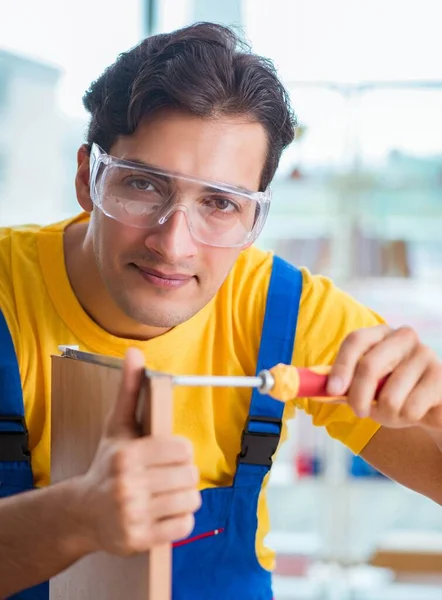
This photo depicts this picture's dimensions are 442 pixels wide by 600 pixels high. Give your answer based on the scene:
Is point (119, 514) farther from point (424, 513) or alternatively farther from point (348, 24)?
point (348, 24)

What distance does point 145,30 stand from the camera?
4.38 meters

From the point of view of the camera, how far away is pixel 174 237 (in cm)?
134

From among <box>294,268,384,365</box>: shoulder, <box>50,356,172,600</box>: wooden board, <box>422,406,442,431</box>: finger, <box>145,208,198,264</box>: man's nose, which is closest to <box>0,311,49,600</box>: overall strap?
<box>50,356,172,600</box>: wooden board

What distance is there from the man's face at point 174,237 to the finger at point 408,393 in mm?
425

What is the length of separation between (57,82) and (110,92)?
2.65 meters

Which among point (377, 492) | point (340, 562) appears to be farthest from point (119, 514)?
point (377, 492)

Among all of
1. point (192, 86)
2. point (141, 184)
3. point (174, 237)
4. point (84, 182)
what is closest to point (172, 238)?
point (174, 237)

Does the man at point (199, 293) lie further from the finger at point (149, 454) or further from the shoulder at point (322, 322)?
the finger at point (149, 454)

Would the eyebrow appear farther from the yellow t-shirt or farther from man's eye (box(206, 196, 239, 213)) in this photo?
the yellow t-shirt

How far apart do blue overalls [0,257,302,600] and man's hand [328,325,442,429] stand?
0.39 metres

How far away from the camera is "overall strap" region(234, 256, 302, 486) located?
1511 millimetres

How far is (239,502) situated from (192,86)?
75 centimetres

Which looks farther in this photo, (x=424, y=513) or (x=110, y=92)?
(x=424, y=513)

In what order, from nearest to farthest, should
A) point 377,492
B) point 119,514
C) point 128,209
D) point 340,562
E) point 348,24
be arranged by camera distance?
point 119,514 < point 128,209 < point 340,562 < point 377,492 < point 348,24
